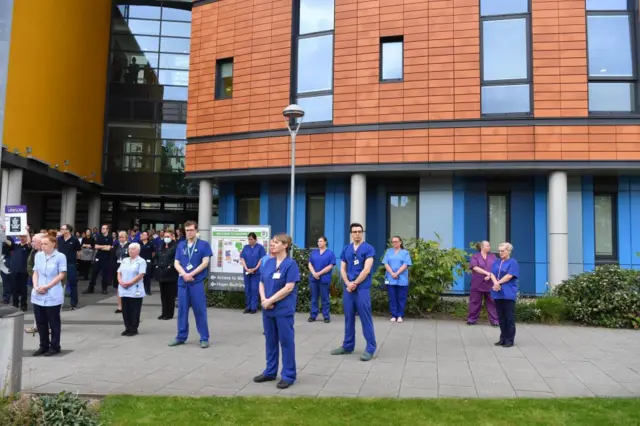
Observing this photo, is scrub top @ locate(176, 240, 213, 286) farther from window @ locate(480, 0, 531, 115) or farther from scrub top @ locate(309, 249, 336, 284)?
window @ locate(480, 0, 531, 115)

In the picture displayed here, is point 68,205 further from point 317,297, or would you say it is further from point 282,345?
point 282,345

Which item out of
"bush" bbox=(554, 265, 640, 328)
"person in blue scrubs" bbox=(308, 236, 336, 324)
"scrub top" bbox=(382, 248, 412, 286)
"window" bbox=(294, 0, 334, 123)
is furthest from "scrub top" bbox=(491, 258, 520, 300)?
"window" bbox=(294, 0, 334, 123)

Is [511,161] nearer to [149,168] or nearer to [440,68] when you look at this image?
[440,68]

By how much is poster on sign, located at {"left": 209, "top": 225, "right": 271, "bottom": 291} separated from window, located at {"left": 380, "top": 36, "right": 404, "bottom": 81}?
617 cm

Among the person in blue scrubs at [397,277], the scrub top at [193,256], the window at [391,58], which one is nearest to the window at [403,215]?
the window at [391,58]

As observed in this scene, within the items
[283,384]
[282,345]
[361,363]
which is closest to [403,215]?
[361,363]

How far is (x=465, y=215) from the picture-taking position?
14648 millimetres

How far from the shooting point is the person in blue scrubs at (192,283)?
7957 millimetres

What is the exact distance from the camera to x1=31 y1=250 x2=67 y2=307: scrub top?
7312 mm

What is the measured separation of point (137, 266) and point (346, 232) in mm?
7796

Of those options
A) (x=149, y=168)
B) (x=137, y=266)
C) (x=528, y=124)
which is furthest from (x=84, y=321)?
(x=149, y=168)

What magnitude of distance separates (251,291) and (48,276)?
4992mm

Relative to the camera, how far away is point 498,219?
14.7 meters

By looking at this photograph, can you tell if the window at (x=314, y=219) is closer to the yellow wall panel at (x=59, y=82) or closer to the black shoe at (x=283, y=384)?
the black shoe at (x=283, y=384)
